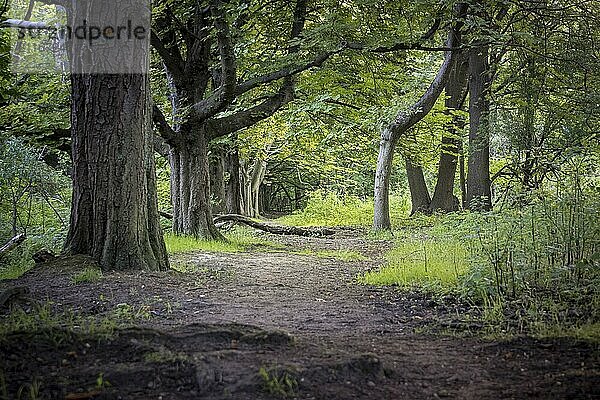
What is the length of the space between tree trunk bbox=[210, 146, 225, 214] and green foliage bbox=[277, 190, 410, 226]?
5281mm

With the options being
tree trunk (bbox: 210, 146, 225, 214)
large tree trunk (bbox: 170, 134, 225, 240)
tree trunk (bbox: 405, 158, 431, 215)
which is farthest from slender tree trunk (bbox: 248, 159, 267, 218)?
large tree trunk (bbox: 170, 134, 225, 240)

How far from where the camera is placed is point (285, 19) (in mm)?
12539

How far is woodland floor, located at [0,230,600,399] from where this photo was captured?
3.12 meters

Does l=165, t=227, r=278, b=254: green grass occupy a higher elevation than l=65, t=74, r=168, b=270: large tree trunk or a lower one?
lower

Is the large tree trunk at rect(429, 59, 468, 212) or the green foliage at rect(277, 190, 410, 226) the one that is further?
the green foliage at rect(277, 190, 410, 226)

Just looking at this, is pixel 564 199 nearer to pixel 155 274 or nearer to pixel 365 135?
pixel 155 274

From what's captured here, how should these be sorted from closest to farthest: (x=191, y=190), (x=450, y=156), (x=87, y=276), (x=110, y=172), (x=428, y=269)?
(x=87, y=276), (x=110, y=172), (x=428, y=269), (x=191, y=190), (x=450, y=156)

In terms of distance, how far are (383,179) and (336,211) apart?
9330 mm

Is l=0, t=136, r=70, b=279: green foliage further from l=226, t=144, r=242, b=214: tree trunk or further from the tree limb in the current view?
l=226, t=144, r=242, b=214: tree trunk

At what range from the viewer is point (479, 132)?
14.9 meters

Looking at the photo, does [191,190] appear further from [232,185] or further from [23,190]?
[232,185]

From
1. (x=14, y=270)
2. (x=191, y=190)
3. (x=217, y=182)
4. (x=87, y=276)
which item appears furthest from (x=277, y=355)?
(x=217, y=182)

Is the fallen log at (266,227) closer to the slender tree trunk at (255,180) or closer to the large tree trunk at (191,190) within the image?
the large tree trunk at (191,190)

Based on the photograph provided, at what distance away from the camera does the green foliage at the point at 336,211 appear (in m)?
26.3
